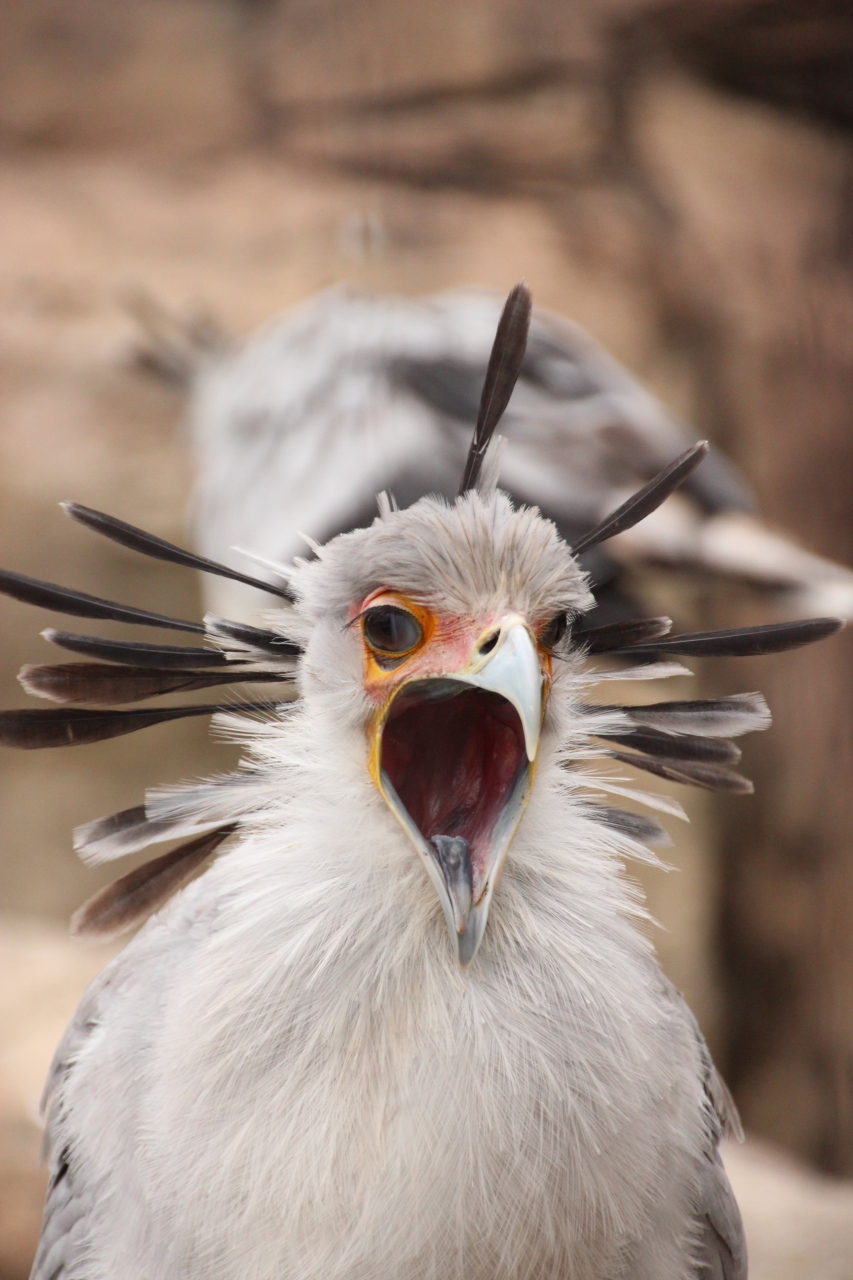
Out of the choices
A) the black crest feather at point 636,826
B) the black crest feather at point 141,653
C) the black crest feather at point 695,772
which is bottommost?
the black crest feather at point 636,826

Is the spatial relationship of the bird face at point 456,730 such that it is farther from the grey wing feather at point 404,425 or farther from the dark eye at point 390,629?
the grey wing feather at point 404,425

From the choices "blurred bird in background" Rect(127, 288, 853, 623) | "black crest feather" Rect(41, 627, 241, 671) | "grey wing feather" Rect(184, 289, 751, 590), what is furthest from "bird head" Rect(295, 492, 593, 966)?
"grey wing feather" Rect(184, 289, 751, 590)

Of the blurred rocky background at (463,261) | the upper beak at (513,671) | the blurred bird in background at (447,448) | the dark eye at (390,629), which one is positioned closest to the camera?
the upper beak at (513,671)

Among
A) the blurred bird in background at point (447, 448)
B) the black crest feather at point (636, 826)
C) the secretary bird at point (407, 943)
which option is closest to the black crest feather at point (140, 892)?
the secretary bird at point (407, 943)

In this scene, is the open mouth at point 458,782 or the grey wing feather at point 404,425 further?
the grey wing feather at point 404,425

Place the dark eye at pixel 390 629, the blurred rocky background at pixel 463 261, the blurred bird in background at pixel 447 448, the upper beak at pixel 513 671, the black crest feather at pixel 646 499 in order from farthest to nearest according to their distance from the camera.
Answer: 1. the blurred rocky background at pixel 463 261
2. the blurred bird in background at pixel 447 448
3. the black crest feather at pixel 646 499
4. the dark eye at pixel 390 629
5. the upper beak at pixel 513 671

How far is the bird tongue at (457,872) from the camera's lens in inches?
31.7

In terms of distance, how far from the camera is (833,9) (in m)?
2.29

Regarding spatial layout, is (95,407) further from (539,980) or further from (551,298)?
(539,980)

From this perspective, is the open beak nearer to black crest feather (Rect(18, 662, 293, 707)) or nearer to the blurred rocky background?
black crest feather (Rect(18, 662, 293, 707))

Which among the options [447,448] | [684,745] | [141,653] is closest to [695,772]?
[684,745]

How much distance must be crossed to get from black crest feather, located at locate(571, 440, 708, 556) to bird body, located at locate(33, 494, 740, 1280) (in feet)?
0.35

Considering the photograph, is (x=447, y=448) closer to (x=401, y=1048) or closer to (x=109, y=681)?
(x=109, y=681)

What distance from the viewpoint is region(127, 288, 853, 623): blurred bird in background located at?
1.96 meters
